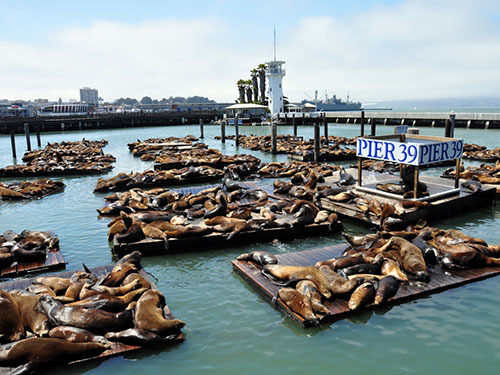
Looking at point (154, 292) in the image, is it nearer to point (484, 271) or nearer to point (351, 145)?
point (484, 271)

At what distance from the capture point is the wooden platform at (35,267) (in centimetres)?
712

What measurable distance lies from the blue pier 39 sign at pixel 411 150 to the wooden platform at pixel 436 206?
40.8 inches

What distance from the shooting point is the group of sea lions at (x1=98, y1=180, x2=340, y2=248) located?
27.9 ft

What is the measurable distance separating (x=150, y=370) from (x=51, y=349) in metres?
1.05

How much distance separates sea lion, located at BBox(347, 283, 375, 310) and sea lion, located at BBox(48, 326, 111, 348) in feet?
9.94

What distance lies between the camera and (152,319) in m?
4.95

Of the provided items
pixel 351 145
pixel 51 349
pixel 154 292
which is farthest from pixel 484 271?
pixel 351 145

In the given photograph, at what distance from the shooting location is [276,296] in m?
5.84

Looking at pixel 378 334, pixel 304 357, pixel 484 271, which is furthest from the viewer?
pixel 484 271

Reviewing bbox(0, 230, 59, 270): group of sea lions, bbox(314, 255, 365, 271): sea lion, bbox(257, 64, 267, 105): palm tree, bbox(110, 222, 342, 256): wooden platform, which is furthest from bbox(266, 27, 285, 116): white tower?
bbox(314, 255, 365, 271): sea lion

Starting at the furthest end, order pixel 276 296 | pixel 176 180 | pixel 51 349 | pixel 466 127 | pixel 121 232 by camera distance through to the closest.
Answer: pixel 466 127 → pixel 176 180 → pixel 121 232 → pixel 276 296 → pixel 51 349

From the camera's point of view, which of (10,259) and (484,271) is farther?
(10,259)

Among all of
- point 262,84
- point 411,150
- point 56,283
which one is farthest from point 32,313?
point 262,84

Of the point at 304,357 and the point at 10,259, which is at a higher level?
the point at 10,259
